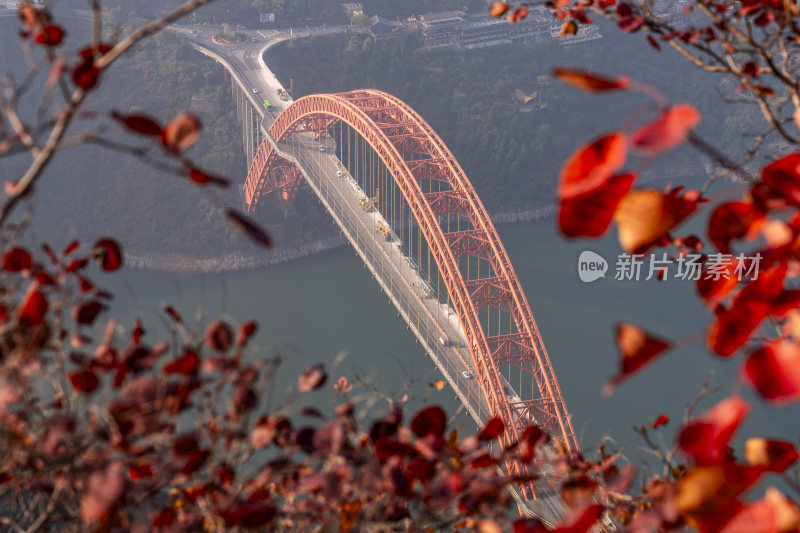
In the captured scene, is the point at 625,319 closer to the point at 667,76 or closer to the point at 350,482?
the point at 350,482

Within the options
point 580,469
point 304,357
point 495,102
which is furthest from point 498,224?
point 580,469

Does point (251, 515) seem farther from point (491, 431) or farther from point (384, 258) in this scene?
point (384, 258)

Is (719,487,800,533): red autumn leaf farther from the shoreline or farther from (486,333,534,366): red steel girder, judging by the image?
the shoreline

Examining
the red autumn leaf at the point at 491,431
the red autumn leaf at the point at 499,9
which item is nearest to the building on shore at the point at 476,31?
the red autumn leaf at the point at 499,9

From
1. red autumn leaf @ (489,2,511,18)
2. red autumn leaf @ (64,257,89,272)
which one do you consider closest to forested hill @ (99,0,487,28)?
red autumn leaf @ (489,2,511,18)

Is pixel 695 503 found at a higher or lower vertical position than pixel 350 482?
higher
